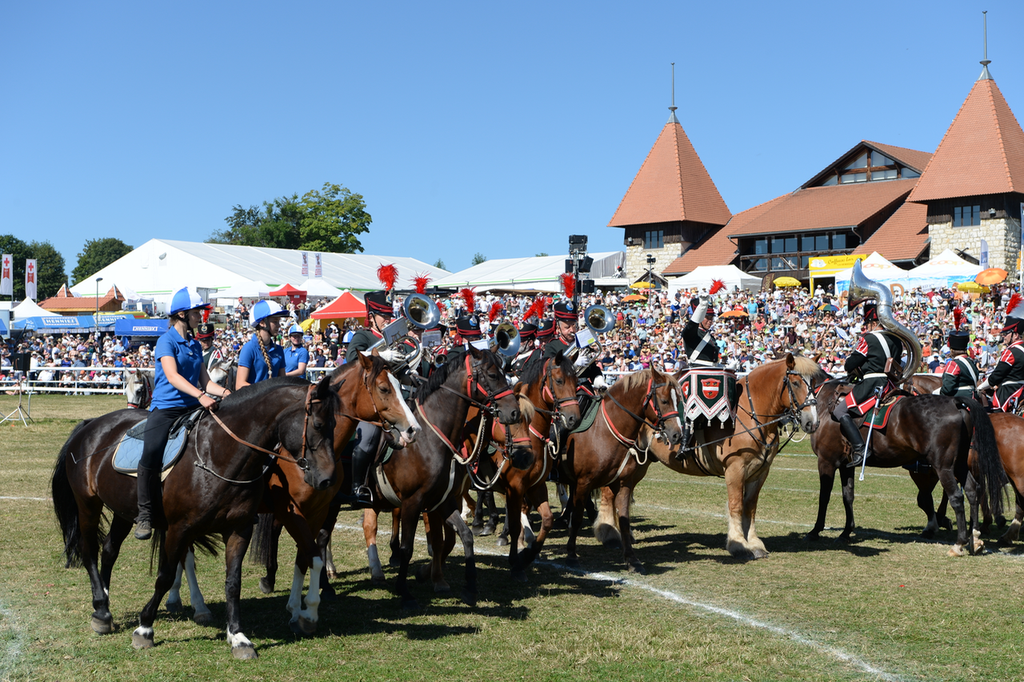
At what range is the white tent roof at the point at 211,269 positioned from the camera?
6225 centimetres

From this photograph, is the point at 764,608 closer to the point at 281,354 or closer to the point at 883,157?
the point at 281,354

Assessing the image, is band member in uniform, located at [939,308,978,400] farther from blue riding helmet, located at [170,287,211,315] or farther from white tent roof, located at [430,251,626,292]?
white tent roof, located at [430,251,626,292]

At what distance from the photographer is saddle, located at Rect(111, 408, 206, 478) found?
650 centimetres

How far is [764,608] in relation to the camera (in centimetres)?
777

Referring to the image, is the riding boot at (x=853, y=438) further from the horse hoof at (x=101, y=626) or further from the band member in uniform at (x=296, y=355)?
the horse hoof at (x=101, y=626)

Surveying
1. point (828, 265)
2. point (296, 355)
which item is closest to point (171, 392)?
point (296, 355)

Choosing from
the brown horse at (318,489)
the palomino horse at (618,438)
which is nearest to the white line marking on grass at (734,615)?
the palomino horse at (618,438)

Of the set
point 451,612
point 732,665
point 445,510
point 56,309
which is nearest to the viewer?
point 732,665

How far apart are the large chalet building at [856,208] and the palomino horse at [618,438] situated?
4324cm

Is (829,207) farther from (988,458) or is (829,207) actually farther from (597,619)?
(597,619)

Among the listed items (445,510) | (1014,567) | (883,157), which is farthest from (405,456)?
(883,157)

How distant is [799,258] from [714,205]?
11314 millimetres

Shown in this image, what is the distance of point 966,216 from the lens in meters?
48.8

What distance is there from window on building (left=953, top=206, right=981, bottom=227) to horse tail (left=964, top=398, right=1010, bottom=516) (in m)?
43.4
